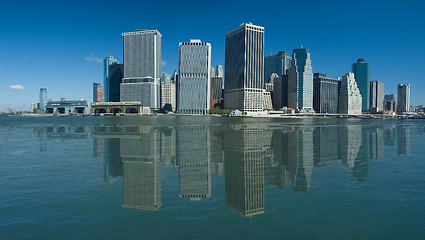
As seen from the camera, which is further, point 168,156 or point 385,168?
point 168,156

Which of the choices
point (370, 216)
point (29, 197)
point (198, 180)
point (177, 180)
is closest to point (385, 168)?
point (370, 216)

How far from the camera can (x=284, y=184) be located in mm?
22016

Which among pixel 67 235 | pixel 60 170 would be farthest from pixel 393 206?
pixel 60 170

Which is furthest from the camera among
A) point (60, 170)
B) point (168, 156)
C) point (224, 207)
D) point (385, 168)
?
point (168, 156)

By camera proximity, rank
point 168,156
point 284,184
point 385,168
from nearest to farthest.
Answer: point 284,184 → point 385,168 → point 168,156

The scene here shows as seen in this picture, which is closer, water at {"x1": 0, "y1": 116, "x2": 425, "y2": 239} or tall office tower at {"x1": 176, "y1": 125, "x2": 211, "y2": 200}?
water at {"x1": 0, "y1": 116, "x2": 425, "y2": 239}

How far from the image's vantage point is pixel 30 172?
25.6 metres

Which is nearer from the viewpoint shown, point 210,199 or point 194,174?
point 210,199

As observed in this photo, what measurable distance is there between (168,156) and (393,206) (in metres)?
25.1

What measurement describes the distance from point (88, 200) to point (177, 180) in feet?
25.0

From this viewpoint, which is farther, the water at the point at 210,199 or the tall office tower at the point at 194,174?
the tall office tower at the point at 194,174

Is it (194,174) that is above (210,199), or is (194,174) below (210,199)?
above

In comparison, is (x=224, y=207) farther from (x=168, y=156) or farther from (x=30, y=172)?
(x=30, y=172)

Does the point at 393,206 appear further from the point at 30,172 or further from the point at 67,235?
the point at 30,172
